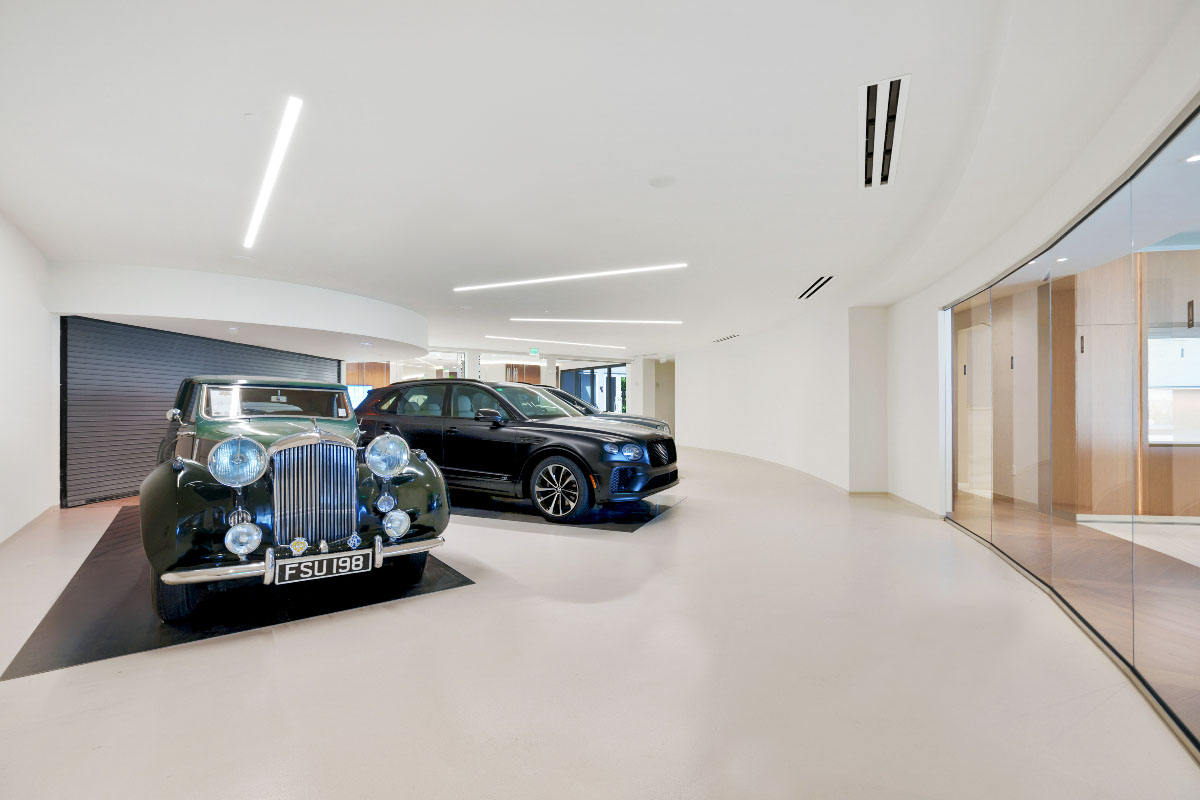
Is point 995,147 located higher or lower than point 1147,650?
higher

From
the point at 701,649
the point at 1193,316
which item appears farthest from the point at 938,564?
the point at 701,649

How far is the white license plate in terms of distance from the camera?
252 centimetres

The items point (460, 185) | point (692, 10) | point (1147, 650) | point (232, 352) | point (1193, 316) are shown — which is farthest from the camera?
point (232, 352)

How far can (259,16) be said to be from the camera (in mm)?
2053

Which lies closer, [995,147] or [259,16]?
[259,16]

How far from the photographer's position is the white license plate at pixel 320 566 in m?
2.52

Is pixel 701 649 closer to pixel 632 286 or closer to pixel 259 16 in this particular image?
pixel 259 16

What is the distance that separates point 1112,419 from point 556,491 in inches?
164

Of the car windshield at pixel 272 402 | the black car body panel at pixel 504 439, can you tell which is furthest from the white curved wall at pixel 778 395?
the car windshield at pixel 272 402

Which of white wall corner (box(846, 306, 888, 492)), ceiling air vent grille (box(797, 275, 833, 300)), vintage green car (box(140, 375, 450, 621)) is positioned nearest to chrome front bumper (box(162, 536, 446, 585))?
vintage green car (box(140, 375, 450, 621))

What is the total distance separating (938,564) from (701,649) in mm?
2463

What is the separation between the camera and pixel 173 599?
2645 mm

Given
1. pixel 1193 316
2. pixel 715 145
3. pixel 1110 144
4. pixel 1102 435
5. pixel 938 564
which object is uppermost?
pixel 715 145

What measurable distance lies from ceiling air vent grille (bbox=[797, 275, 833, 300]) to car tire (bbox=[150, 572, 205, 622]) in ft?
21.3
